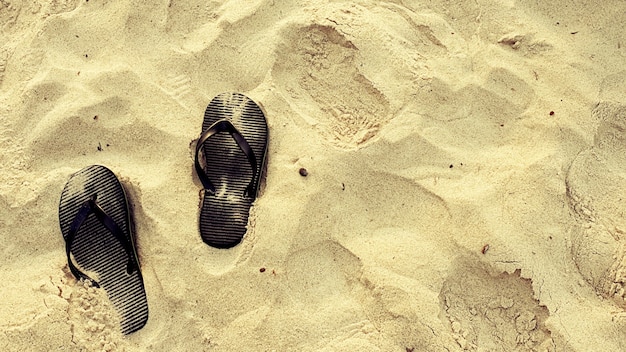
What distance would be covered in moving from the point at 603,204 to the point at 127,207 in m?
1.93

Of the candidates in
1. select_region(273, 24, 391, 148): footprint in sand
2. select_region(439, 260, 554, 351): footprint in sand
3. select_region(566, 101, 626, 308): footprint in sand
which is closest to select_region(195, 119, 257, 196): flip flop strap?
select_region(273, 24, 391, 148): footprint in sand

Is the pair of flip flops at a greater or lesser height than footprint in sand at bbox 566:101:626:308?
lesser

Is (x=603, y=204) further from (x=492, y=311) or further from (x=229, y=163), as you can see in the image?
(x=229, y=163)

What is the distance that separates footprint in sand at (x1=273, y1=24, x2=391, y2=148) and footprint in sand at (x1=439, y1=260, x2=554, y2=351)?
0.73 m

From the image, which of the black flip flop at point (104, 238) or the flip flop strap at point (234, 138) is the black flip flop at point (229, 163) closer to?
the flip flop strap at point (234, 138)

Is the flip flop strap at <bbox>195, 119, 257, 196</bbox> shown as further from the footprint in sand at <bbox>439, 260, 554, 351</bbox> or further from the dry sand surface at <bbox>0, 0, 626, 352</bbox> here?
the footprint in sand at <bbox>439, 260, 554, 351</bbox>

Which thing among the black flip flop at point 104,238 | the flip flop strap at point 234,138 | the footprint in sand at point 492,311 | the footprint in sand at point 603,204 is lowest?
the black flip flop at point 104,238

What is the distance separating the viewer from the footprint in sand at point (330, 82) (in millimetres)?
1992

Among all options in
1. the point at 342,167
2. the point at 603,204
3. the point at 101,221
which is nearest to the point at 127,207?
the point at 101,221

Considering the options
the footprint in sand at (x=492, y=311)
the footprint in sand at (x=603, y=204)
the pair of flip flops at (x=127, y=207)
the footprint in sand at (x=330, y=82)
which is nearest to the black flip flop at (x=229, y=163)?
the pair of flip flops at (x=127, y=207)

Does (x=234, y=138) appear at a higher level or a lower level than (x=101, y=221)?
higher

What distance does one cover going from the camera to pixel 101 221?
1842mm

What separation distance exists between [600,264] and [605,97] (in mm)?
703

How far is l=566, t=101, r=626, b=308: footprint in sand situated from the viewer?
1.79m
